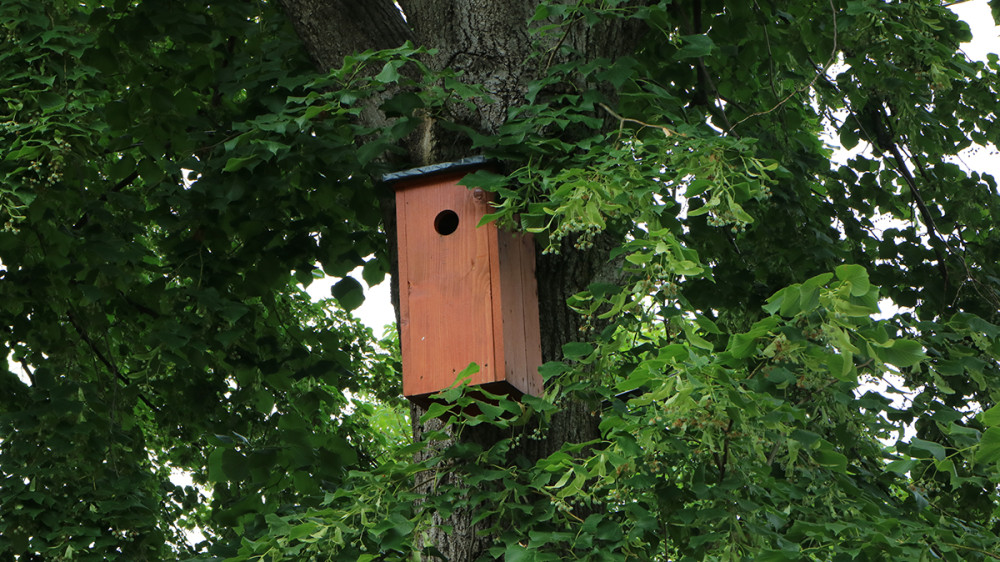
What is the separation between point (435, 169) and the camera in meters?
3.15

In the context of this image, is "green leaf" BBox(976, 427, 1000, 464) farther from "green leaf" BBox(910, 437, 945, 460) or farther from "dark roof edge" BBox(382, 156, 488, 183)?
"dark roof edge" BBox(382, 156, 488, 183)

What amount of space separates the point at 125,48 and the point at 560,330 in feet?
8.04

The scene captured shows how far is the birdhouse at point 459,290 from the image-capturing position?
2990mm

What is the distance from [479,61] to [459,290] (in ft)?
2.59

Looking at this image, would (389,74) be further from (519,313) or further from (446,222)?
(519,313)

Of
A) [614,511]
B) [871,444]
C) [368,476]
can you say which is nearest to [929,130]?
[871,444]

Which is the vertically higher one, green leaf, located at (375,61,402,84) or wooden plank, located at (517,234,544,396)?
green leaf, located at (375,61,402,84)

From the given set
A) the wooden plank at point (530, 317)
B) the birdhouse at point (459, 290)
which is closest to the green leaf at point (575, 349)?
the birdhouse at point (459, 290)

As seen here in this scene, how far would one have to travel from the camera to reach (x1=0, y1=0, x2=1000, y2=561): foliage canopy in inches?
95.3

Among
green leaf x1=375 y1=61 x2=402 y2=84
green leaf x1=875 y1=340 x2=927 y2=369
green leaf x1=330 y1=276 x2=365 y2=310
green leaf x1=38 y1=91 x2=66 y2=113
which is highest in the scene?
green leaf x1=38 y1=91 x2=66 y2=113

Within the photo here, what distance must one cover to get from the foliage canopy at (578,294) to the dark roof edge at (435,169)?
0.08 meters

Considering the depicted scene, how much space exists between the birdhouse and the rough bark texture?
113 mm

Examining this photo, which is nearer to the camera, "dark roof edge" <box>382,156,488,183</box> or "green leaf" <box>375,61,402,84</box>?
"green leaf" <box>375,61,402,84</box>

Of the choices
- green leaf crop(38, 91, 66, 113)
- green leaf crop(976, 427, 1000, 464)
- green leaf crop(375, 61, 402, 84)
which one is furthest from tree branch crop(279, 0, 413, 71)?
green leaf crop(976, 427, 1000, 464)
